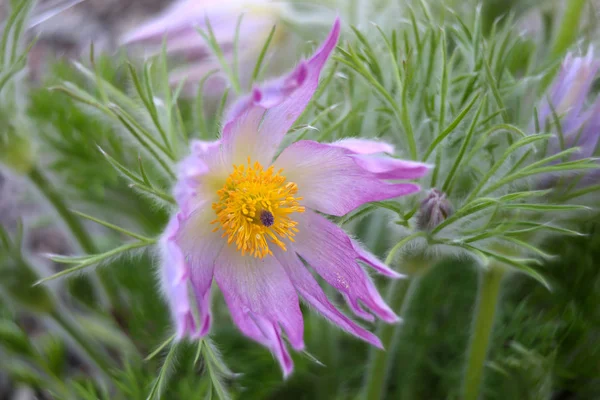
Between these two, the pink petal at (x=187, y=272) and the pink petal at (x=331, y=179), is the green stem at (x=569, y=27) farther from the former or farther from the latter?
the pink petal at (x=187, y=272)

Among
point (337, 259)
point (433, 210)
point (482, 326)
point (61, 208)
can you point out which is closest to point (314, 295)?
point (337, 259)

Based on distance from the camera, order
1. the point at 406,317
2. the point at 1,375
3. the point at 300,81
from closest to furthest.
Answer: the point at 300,81, the point at 406,317, the point at 1,375

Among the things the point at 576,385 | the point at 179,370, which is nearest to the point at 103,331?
the point at 179,370

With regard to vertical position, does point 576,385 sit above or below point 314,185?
below

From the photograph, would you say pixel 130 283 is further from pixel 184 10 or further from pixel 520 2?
pixel 520 2

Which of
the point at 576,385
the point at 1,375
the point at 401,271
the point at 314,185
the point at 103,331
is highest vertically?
the point at 314,185

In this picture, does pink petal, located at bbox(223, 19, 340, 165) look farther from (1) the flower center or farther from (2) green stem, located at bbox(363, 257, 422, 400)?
(2) green stem, located at bbox(363, 257, 422, 400)

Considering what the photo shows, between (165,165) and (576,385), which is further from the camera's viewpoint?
(576,385)
